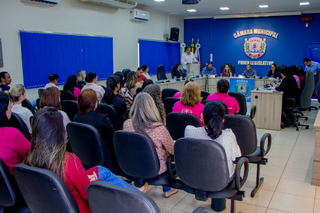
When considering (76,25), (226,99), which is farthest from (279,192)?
(76,25)

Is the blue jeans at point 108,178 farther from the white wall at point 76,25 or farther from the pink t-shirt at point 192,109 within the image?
the white wall at point 76,25

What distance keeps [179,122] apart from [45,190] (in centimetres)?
193

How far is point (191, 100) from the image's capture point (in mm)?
3521

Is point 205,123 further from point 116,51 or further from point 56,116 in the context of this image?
point 116,51

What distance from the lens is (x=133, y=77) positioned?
5.42 metres

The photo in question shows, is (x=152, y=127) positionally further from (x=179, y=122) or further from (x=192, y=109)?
(x=192, y=109)

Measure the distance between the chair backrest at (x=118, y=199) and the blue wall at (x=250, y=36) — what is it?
11296 millimetres

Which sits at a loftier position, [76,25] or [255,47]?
[76,25]

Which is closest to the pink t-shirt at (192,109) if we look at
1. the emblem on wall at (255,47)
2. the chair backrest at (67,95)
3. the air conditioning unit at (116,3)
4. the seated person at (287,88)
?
the chair backrest at (67,95)

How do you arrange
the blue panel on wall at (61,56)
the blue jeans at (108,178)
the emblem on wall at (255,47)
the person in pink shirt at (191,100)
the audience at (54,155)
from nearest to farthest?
the audience at (54,155) < the blue jeans at (108,178) < the person in pink shirt at (191,100) < the blue panel on wall at (61,56) < the emblem on wall at (255,47)

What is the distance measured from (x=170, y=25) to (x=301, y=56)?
5212 mm

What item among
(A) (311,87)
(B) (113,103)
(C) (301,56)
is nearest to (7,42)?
(B) (113,103)

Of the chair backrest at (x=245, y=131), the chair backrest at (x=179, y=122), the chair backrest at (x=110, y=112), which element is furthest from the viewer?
the chair backrest at (x=110, y=112)

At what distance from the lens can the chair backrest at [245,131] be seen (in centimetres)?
291
